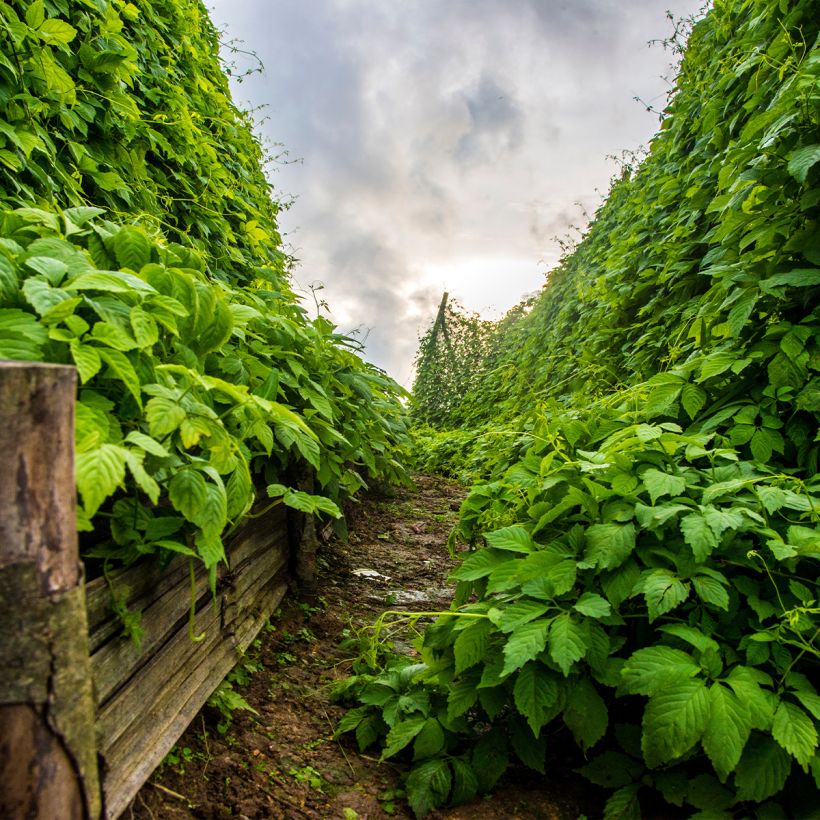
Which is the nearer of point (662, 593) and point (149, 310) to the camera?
point (149, 310)

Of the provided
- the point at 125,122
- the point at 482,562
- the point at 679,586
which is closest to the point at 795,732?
the point at 679,586

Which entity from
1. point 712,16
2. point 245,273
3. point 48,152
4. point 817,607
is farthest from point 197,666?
point 712,16

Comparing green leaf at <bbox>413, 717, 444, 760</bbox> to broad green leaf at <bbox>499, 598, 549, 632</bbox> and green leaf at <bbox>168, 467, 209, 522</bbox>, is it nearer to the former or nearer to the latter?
broad green leaf at <bbox>499, 598, 549, 632</bbox>

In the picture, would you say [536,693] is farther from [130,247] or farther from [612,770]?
[130,247]

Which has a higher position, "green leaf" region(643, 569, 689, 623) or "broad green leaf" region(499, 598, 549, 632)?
"green leaf" region(643, 569, 689, 623)

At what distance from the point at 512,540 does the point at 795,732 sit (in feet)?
2.94

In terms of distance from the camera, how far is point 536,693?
1.64 m

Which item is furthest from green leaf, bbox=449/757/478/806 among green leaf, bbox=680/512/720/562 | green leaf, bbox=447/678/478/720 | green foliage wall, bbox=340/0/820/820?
green leaf, bbox=680/512/720/562

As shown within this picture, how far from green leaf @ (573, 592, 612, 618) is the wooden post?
4.16ft

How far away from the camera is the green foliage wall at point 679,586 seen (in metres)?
1.51

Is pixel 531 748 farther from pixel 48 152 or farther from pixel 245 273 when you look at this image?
pixel 245 273

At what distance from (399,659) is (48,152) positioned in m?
2.67

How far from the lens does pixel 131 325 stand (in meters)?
1.37

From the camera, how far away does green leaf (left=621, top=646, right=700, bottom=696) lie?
1.50 metres
